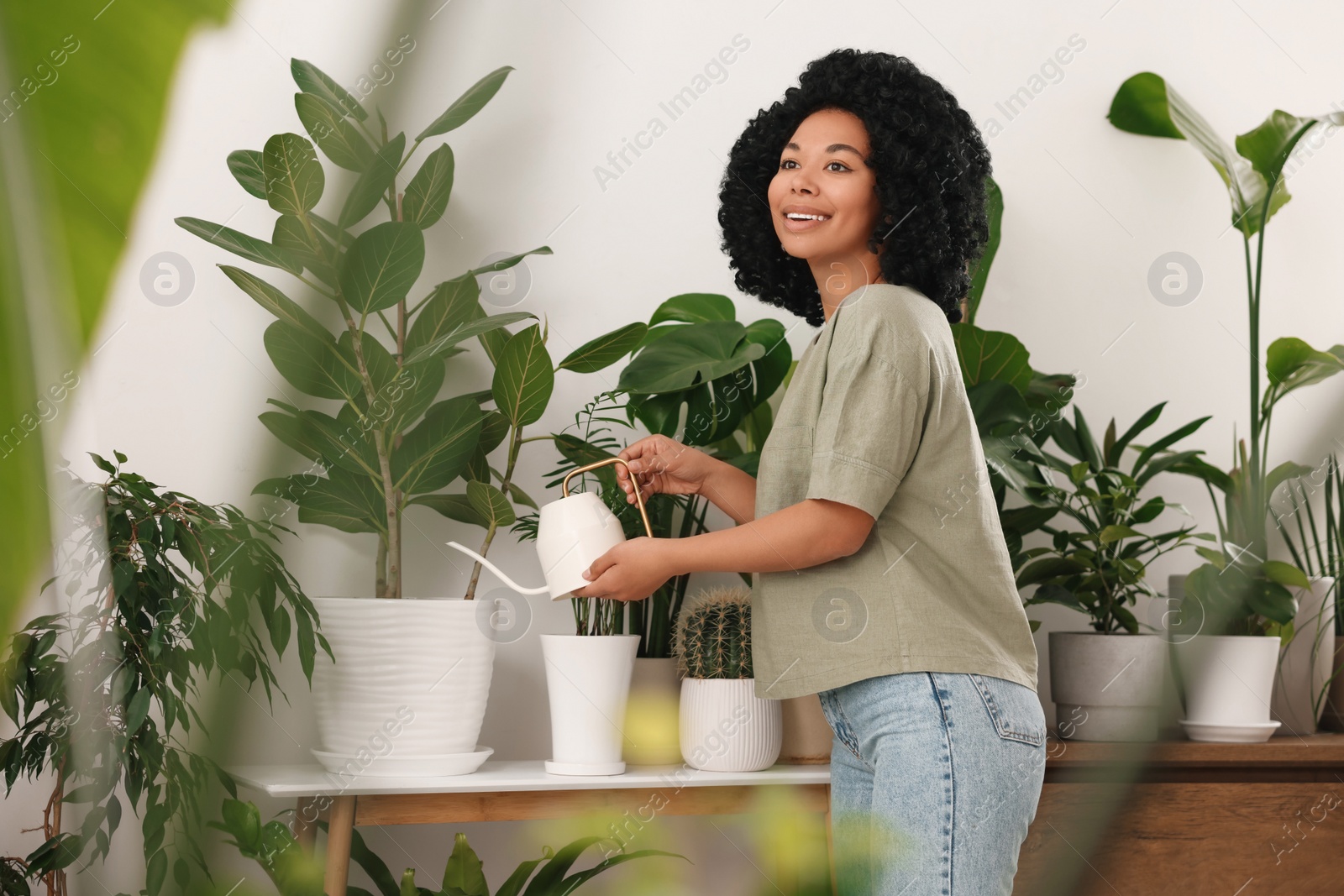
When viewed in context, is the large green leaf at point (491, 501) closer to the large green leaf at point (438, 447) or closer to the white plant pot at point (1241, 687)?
the large green leaf at point (438, 447)

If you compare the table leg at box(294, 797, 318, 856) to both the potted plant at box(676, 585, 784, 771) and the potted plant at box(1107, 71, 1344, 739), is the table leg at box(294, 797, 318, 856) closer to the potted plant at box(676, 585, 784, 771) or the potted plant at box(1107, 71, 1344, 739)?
the potted plant at box(676, 585, 784, 771)

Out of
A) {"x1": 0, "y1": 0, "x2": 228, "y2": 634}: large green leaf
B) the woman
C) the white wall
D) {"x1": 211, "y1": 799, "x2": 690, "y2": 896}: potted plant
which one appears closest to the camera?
{"x1": 0, "y1": 0, "x2": 228, "y2": 634}: large green leaf

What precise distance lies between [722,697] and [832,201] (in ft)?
1.92

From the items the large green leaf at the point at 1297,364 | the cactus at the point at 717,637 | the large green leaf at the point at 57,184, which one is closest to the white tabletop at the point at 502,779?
the cactus at the point at 717,637

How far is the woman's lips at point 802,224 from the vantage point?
976mm

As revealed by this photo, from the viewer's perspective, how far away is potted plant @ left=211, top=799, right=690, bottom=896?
706mm

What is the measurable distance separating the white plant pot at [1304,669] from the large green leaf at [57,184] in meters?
1.70

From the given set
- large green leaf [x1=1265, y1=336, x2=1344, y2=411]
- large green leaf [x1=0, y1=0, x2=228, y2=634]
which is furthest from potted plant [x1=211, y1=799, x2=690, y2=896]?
large green leaf [x1=1265, y1=336, x2=1344, y2=411]

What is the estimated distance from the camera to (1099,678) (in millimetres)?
1376

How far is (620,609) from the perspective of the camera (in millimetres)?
1282

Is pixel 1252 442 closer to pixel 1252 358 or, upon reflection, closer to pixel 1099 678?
pixel 1252 358

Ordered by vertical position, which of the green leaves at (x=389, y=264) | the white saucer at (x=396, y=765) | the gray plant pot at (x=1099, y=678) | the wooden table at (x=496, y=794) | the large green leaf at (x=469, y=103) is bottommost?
the wooden table at (x=496, y=794)

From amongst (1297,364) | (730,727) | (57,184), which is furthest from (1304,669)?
(57,184)

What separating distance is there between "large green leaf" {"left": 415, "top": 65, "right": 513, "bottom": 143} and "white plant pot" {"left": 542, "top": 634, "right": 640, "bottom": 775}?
593 millimetres
